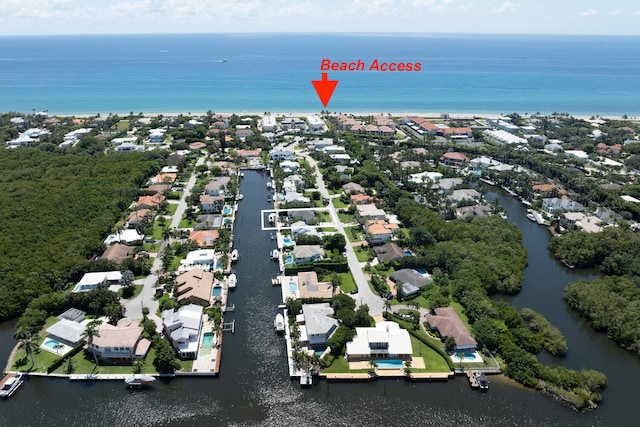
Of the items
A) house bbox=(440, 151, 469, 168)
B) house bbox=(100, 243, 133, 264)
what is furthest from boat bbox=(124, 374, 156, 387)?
house bbox=(440, 151, 469, 168)

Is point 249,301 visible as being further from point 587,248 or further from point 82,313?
point 587,248

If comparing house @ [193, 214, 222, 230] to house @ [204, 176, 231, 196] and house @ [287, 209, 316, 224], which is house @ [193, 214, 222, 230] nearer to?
house @ [204, 176, 231, 196]

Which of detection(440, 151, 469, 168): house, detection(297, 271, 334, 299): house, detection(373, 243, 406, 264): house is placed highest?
detection(440, 151, 469, 168): house

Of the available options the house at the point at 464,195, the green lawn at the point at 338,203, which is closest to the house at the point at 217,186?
the green lawn at the point at 338,203

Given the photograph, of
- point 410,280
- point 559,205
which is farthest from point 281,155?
point 559,205

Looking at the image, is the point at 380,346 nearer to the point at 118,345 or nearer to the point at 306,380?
the point at 306,380

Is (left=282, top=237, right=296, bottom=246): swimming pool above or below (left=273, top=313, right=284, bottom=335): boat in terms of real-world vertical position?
above
